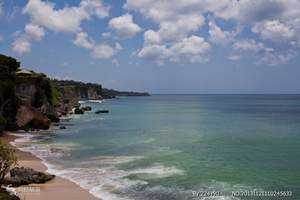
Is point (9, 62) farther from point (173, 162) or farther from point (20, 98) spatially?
point (173, 162)

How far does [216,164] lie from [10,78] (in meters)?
48.5

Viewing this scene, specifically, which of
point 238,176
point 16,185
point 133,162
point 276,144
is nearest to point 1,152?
point 16,185

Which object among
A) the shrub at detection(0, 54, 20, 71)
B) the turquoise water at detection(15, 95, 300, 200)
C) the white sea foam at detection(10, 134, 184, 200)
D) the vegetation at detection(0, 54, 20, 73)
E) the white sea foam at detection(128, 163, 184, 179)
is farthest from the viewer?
the shrub at detection(0, 54, 20, 71)

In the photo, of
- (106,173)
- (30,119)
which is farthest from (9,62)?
(106,173)

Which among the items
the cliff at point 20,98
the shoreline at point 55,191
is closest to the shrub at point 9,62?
the cliff at point 20,98

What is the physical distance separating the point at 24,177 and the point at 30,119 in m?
46.3

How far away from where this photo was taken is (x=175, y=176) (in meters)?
35.1

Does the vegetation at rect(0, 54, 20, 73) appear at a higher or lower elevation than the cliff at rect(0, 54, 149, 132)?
higher

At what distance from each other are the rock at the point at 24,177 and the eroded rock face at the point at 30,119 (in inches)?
1689

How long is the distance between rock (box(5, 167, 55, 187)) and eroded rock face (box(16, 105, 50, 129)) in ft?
141

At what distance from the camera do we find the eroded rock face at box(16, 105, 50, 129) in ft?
242

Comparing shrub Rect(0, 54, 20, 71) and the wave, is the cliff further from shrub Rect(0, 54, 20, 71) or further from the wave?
the wave

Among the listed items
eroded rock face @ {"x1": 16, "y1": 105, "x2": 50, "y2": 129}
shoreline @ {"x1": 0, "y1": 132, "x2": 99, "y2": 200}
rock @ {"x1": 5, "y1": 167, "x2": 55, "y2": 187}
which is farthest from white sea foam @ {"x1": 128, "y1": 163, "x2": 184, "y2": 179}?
eroded rock face @ {"x1": 16, "y1": 105, "x2": 50, "y2": 129}

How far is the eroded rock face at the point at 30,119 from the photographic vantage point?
242 feet
